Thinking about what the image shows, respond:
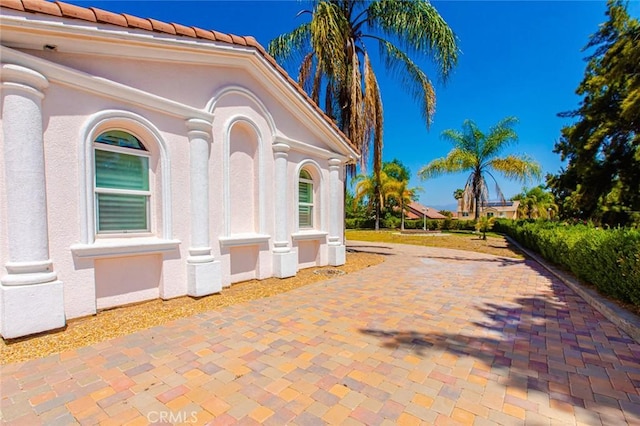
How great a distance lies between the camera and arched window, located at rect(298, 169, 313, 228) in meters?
8.30

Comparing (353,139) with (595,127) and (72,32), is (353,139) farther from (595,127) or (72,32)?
(595,127)

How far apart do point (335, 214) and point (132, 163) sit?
18.2 feet

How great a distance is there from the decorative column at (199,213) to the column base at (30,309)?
1.89m

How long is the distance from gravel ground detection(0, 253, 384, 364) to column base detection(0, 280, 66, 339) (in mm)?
122

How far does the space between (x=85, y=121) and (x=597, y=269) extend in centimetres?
961

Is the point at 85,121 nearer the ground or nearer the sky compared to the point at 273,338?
nearer the sky

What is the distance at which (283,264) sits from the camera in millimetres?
7055

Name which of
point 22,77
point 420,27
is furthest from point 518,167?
point 22,77

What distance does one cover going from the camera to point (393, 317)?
4.65m

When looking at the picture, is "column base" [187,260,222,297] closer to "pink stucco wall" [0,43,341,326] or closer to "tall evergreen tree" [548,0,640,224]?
"pink stucco wall" [0,43,341,326]

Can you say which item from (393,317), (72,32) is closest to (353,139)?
(393,317)

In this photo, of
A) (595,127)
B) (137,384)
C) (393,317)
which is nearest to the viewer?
(137,384)

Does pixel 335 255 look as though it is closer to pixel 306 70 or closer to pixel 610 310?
pixel 610 310

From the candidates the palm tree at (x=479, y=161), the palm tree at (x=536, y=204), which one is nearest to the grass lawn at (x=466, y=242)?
the palm tree at (x=479, y=161)
